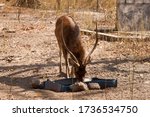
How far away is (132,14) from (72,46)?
5.22m

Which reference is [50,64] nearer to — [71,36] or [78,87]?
[71,36]

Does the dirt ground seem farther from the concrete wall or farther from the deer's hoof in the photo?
the concrete wall

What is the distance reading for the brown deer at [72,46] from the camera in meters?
9.32

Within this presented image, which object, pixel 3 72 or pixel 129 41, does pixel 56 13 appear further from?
pixel 3 72

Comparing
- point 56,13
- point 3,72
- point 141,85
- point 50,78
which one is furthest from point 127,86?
point 56,13

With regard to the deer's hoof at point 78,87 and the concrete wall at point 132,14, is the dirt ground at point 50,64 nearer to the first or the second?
the deer's hoof at point 78,87

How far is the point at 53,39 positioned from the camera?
14070mm

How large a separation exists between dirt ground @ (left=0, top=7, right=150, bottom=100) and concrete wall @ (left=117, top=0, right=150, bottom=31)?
1.32 m

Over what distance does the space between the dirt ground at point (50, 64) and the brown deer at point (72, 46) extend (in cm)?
47

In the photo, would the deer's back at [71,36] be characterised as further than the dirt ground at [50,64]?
Yes

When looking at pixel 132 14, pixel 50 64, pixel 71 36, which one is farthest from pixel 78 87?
pixel 132 14

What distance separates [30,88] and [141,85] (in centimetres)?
192

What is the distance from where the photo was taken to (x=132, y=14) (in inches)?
588

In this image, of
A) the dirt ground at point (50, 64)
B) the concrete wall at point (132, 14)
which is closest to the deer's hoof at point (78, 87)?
the dirt ground at point (50, 64)
